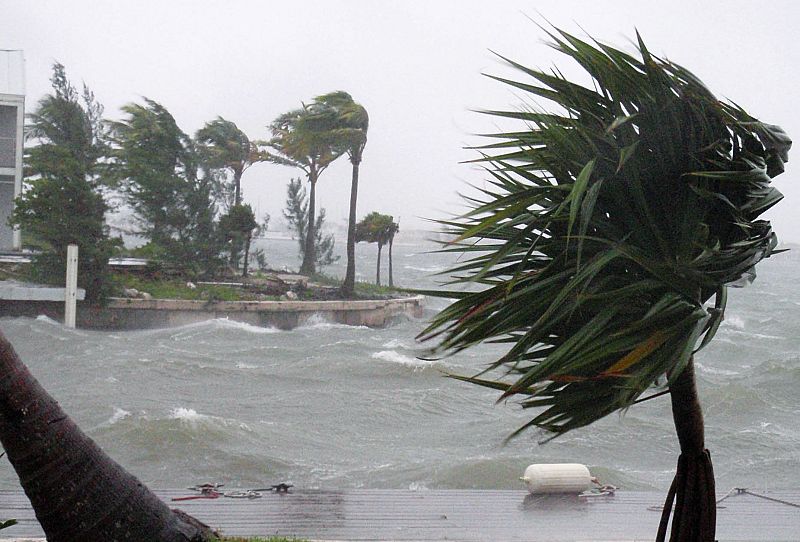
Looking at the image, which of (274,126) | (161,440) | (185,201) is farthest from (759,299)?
(161,440)

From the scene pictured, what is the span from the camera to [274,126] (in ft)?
151

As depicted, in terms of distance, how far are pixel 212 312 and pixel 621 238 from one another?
2820 centimetres

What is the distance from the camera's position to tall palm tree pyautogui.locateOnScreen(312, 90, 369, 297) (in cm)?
4025

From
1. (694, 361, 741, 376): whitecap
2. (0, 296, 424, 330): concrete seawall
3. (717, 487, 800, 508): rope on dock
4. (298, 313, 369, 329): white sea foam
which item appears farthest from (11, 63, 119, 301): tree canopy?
(717, 487, 800, 508): rope on dock

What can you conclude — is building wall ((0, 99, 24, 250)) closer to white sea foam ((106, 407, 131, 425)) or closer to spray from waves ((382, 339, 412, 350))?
spray from waves ((382, 339, 412, 350))

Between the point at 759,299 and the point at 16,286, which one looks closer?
the point at 16,286

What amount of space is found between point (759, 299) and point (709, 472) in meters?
83.4

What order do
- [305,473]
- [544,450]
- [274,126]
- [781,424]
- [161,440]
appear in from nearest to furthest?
[305,473], [161,440], [544,450], [781,424], [274,126]

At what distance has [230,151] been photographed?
147 ft

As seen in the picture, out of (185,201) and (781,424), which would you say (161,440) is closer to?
(781,424)

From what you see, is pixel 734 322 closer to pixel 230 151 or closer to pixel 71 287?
pixel 230 151

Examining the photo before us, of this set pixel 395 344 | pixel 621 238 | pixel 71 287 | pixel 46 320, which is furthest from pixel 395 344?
pixel 621 238

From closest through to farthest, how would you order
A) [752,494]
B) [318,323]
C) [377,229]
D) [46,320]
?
[752,494], [46,320], [318,323], [377,229]

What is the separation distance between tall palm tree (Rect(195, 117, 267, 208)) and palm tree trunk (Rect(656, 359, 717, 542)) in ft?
140
